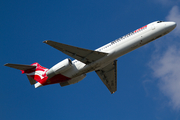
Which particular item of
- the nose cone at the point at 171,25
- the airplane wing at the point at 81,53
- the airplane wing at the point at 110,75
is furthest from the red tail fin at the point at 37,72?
the nose cone at the point at 171,25

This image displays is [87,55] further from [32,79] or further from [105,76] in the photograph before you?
[32,79]

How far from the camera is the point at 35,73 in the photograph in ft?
95.3

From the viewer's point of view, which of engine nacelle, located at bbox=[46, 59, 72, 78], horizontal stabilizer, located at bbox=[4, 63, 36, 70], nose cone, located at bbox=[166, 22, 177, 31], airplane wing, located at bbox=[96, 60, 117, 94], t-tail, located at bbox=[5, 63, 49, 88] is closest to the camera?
nose cone, located at bbox=[166, 22, 177, 31]

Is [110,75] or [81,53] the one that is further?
[110,75]

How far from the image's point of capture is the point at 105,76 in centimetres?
3061

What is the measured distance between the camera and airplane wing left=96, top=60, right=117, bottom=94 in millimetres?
29444

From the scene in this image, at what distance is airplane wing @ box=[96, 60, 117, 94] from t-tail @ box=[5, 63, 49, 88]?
778 cm

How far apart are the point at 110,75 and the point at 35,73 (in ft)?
35.2

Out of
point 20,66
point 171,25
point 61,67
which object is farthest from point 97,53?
point 20,66

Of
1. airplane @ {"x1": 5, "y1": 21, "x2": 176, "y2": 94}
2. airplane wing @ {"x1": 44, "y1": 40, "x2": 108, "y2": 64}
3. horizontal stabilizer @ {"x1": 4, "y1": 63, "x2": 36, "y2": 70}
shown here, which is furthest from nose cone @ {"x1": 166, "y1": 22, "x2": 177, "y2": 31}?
horizontal stabilizer @ {"x1": 4, "y1": 63, "x2": 36, "y2": 70}

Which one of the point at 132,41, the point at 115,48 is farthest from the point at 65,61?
the point at 132,41

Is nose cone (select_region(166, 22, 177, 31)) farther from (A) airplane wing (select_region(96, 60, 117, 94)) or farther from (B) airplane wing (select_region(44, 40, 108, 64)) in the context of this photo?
(A) airplane wing (select_region(96, 60, 117, 94))

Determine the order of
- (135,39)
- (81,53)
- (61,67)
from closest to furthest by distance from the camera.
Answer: (135,39)
(81,53)
(61,67)

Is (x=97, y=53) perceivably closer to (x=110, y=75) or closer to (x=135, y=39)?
(x=135, y=39)
